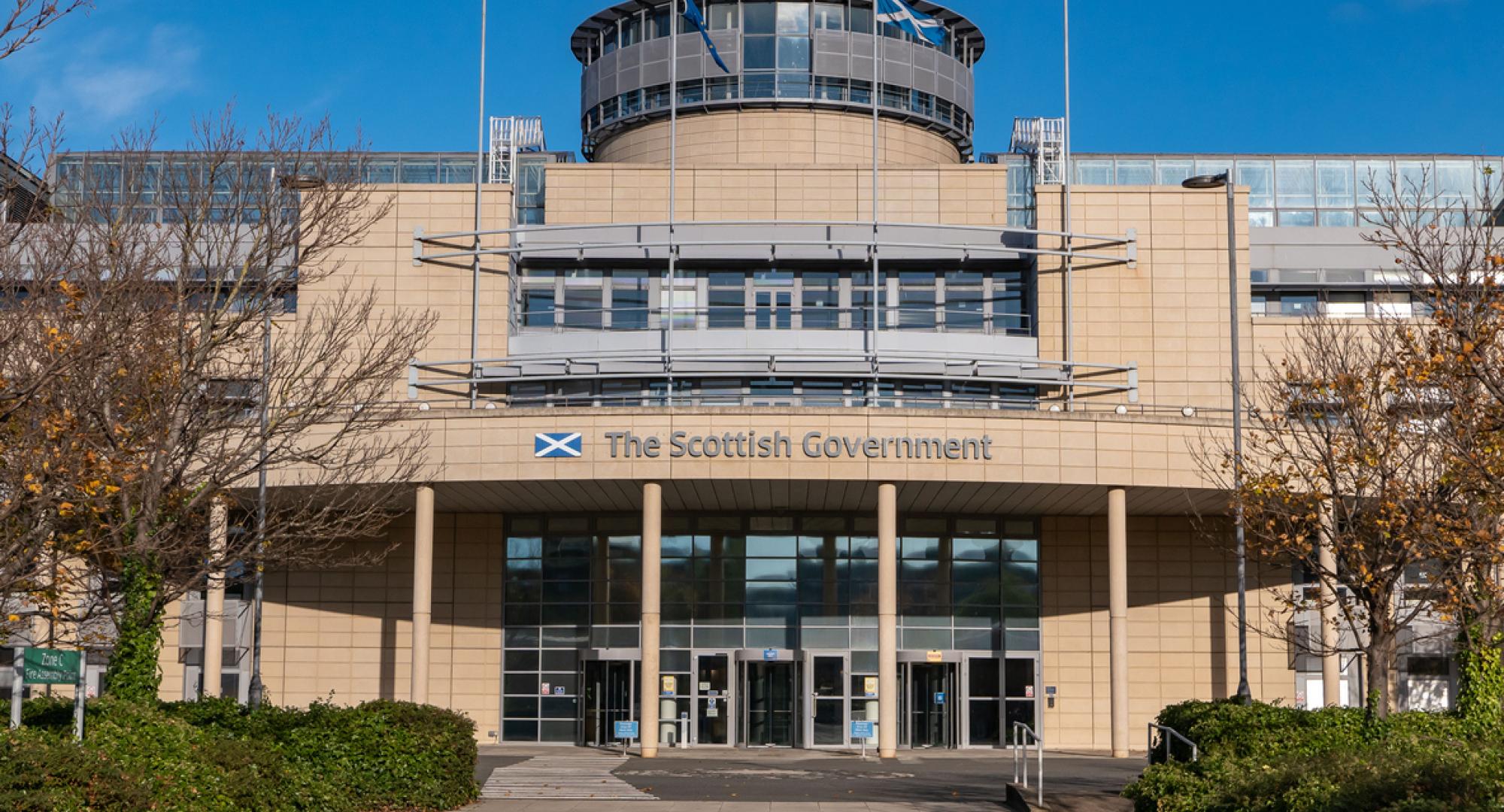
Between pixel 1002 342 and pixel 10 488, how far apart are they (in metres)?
27.3

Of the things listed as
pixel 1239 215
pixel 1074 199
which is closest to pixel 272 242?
pixel 1074 199

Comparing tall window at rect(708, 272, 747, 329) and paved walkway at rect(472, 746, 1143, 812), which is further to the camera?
tall window at rect(708, 272, 747, 329)

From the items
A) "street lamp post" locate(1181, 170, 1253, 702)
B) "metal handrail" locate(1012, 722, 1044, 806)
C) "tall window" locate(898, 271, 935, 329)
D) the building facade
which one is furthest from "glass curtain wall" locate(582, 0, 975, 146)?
"metal handrail" locate(1012, 722, 1044, 806)

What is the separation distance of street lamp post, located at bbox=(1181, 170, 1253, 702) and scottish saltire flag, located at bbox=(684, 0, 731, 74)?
1328 centimetres

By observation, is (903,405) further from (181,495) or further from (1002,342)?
(181,495)

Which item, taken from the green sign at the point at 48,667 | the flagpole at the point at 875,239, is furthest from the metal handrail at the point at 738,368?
the green sign at the point at 48,667

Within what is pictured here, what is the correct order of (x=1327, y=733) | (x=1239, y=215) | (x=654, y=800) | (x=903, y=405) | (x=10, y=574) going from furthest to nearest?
(x=1239, y=215)
(x=903, y=405)
(x=654, y=800)
(x=1327, y=733)
(x=10, y=574)

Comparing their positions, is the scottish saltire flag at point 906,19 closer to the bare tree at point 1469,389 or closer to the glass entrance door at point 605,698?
the glass entrance door at point 605,698

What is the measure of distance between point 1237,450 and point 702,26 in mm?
20636

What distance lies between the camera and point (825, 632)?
41.8 meters

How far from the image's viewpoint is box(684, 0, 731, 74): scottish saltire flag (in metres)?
45.4

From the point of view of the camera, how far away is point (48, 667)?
56.9ft

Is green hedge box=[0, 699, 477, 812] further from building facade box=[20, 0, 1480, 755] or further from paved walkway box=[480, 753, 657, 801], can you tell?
building facade box=[20, 0, 1480, 755]

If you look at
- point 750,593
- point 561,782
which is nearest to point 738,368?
point 750,593
